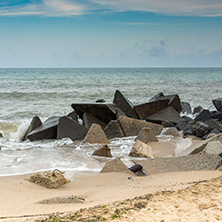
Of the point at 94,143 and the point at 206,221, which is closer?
the point at 206,221

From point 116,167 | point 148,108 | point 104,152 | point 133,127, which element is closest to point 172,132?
point 133,127

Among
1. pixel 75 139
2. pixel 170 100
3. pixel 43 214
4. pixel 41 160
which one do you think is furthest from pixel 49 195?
pixel 170 100

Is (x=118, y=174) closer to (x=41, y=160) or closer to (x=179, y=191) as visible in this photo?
(x=179, y=191)

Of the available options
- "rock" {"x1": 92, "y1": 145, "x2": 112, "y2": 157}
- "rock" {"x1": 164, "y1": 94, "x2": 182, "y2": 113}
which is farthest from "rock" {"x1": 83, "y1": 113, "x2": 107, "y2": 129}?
"rock" {"x1": 164, "y1": 94, "x2": 182, "y2": 113}

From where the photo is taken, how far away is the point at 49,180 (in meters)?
5.60

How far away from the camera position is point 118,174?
6.08 meters

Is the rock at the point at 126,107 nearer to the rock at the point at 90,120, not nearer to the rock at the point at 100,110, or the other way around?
the rock at the point at 100,110

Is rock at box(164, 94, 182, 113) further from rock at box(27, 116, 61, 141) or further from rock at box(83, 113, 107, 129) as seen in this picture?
rock at box(27, 116, 61, 141)

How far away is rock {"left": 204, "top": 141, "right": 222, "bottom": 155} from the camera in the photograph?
22.6ft

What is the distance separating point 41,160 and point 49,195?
2982 mm

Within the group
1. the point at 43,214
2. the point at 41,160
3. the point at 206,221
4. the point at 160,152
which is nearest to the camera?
the point at 206,221

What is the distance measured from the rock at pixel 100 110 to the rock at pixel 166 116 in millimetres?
1754

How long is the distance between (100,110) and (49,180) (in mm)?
5788

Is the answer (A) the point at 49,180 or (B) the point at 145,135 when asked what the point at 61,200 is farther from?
(B) the point at 145,135
